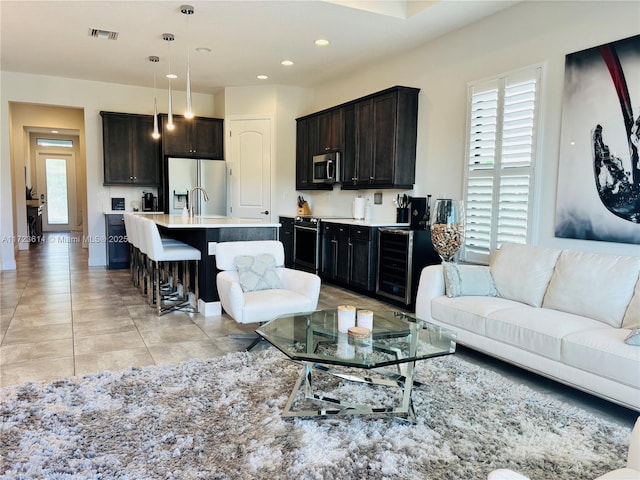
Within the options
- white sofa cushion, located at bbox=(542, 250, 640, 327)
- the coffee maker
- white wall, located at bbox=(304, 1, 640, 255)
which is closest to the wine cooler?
white wall, located at bbox=(304, 1, 640, 255)

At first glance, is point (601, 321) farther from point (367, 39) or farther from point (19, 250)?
point (19, 250)

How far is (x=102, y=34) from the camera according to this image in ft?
16.4

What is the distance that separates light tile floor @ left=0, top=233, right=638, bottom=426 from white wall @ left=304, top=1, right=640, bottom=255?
1.33 meters

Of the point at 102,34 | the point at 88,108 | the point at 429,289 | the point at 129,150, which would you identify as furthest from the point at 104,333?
the point at 88,108

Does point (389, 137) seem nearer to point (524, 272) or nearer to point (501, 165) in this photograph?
point (501, 165)

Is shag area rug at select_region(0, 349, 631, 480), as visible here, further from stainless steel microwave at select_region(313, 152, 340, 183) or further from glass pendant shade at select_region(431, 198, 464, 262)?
stainless steel microwave at select_region(313, 152, 340, 183)

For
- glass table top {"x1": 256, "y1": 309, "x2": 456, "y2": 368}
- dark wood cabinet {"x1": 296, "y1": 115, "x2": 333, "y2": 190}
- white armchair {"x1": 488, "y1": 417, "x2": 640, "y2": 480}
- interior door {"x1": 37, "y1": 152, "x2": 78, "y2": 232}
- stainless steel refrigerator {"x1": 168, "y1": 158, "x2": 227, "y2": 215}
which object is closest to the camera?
white armchair {"x1": 488, "y1": 417, "x2": 640, "y2": 480}

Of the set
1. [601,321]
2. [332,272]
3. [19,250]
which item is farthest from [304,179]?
[19,250]

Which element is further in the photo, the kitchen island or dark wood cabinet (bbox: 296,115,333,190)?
dark wood cabinet (bbox: 296,115,333,190)

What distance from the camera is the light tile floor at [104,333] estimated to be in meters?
3.01

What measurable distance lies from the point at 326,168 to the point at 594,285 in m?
4.15

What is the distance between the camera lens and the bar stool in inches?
170

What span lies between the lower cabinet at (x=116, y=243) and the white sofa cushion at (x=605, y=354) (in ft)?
22.0

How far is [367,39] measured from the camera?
5066 mm
